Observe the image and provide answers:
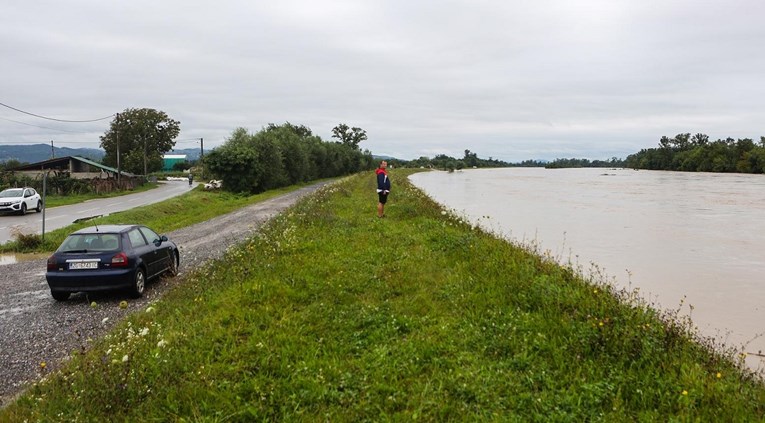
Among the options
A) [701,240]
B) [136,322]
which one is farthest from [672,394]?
[701,240]

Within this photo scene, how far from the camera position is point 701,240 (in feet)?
58.4

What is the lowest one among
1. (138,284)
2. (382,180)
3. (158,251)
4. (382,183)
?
(138,284)

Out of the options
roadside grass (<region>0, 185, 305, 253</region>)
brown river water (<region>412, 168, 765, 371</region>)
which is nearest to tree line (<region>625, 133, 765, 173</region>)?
brown river water (<region>412, 168, 765, 371</region>)

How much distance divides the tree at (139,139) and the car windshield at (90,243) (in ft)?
256

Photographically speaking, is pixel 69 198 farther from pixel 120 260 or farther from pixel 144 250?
pixel 120 260

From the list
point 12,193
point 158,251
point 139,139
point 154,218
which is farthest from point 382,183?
point 139,139

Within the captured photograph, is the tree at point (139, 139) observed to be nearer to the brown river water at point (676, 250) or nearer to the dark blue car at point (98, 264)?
the brown river water at point (676, 250)

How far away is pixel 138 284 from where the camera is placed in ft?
30.2

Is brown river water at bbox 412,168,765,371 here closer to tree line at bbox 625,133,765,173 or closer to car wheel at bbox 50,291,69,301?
car wheel at bbox 50,291,69,301

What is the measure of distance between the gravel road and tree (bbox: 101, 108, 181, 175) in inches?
2953

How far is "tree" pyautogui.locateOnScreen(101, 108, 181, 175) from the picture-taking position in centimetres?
8203

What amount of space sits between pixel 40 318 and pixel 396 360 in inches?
260

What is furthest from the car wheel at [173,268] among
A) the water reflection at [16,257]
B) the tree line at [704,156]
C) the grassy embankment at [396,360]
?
the tree line at [704,156]

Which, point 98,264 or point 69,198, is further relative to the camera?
point 69,198
